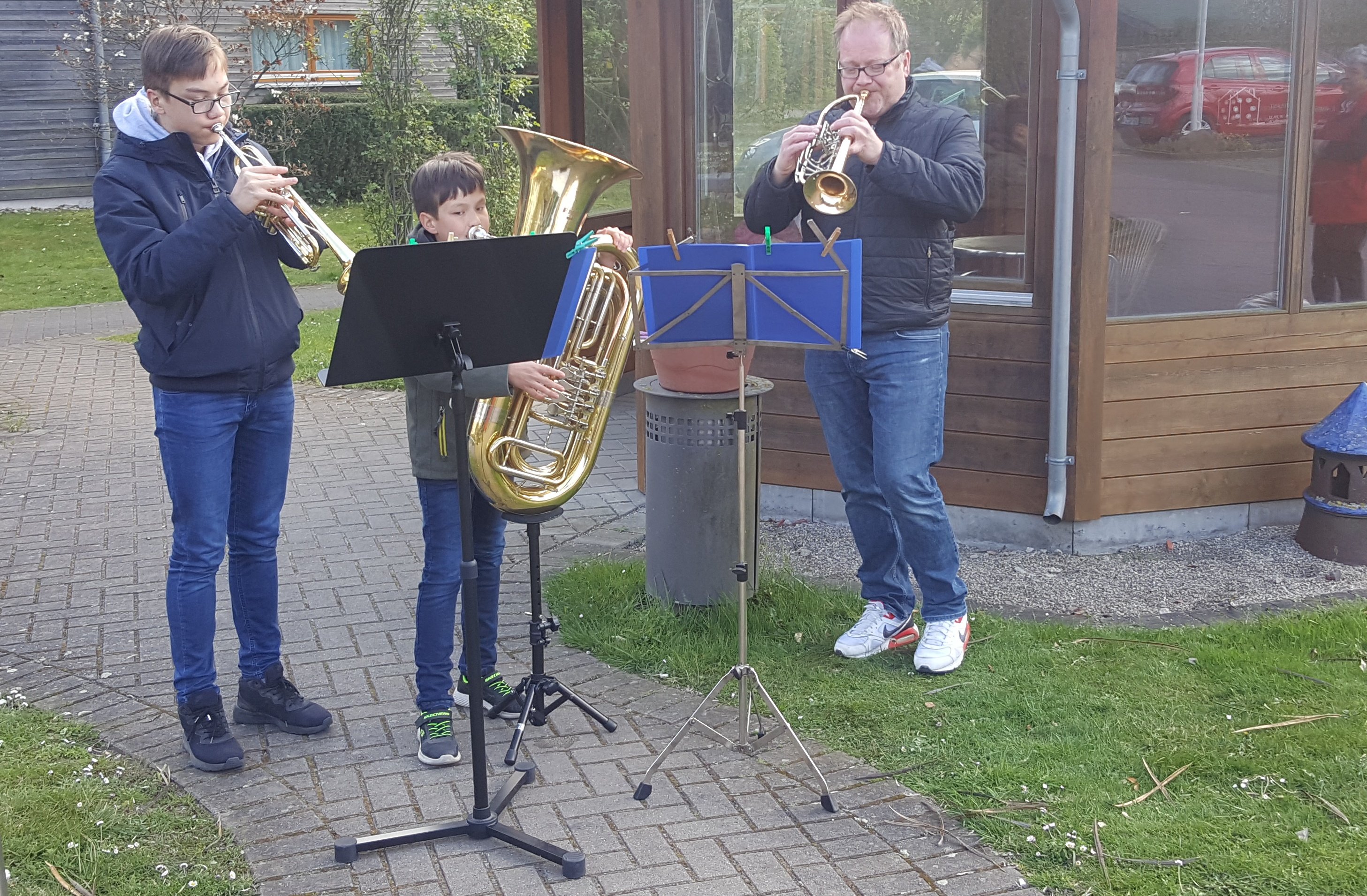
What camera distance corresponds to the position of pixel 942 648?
4.57 metres

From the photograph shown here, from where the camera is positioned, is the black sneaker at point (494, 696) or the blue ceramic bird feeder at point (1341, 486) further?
the blue ceramic bird feeder at point (1341, 486)

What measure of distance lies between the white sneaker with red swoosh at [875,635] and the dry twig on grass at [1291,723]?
120cm

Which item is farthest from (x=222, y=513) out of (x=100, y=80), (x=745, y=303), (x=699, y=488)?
(x=100, y=80)

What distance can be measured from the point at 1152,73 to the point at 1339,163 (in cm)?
102

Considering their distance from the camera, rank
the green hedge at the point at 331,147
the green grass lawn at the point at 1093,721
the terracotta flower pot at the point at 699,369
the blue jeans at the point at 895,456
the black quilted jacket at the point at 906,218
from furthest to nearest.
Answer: the green hedge at the point at 331,147
the terracotta flower pot at the point at 699,369
the blue jeans at the point at 895,456
the black quilted jacket at the point at 906,218
the green grass lawn at the point at 1093,721

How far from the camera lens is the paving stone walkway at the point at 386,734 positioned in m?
3.39

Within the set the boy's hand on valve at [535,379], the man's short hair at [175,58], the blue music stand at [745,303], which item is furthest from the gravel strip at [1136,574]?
the man's short hair at [175,58]

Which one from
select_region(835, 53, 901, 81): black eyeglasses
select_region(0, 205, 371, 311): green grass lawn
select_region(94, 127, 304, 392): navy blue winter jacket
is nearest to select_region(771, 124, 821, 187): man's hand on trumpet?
select_region(835, 53, 901, 81): black eyeglasses

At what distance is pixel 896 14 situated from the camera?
168 inches

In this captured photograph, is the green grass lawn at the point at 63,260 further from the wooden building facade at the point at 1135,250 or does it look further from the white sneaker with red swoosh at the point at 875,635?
the white sneaker with red swoosh at the point at 875,635

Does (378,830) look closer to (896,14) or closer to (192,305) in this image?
(192,305)

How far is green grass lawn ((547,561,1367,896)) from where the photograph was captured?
3396 mm

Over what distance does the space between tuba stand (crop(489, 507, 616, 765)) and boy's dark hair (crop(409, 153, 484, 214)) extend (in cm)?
96

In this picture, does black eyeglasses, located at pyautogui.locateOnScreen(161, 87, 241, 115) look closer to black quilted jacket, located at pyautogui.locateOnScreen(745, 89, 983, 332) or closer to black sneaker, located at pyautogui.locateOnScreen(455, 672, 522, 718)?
black quilted jacket, located at pyautogui.locateOnScreen(745, 89, 983, 332)
